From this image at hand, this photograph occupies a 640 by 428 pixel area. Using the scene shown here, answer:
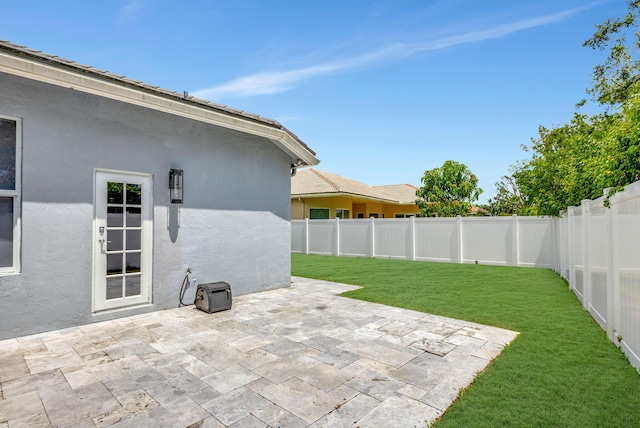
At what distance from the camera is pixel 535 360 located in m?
3.54

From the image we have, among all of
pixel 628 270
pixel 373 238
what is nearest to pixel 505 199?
pixel 373 238

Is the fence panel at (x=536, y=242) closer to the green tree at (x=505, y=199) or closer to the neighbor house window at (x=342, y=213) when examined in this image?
the neighbor house window at (x=342, y=213)

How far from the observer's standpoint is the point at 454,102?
14227 mm

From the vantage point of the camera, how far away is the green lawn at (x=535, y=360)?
251 centimetres

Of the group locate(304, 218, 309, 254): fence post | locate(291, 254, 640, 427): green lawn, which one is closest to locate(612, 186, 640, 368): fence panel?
locate(291, 254, 640, 427): green lawn

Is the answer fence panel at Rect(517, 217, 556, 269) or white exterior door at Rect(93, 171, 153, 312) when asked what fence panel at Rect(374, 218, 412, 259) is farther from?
white exterior door at Rect(93, 171, 153, 312)

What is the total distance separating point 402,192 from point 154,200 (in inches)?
910

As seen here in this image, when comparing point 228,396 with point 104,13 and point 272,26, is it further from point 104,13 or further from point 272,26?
point 272,26

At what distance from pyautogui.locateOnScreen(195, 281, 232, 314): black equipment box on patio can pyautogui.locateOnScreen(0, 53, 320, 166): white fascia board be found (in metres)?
3.00

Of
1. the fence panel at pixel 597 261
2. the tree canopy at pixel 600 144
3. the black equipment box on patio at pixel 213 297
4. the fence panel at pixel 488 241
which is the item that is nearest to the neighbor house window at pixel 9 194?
the black equipment box on patio at pixel 213 297

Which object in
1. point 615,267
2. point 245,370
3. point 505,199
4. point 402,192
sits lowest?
point 245,370

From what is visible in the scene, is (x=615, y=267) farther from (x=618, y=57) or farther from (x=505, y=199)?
(x=505, y=199)

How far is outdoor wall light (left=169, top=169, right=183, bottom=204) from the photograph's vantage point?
5.77 m

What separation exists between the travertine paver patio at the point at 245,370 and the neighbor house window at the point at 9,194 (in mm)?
1111
